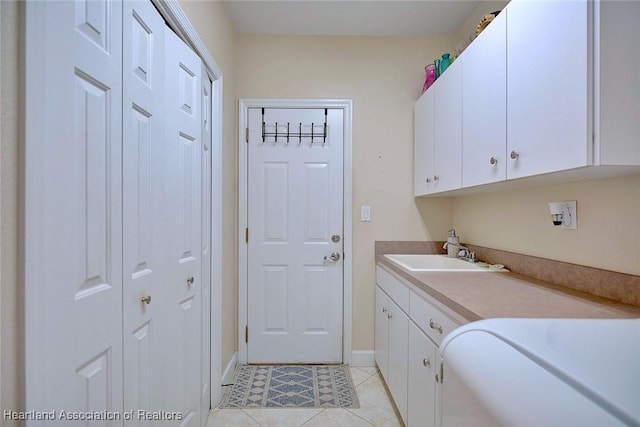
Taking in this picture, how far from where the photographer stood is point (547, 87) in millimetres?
1072

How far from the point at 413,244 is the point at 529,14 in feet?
5.46

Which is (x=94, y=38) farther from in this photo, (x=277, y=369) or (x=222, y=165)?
(x=277, y=369)

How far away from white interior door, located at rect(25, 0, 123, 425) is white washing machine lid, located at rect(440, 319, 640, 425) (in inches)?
34.9

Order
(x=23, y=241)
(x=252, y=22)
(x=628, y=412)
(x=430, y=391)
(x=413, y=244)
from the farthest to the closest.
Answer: (x=413, y=244) < (x=252, y=22) < (x=430, y=391) < (x=23, y=241) < (x=628, y=412)

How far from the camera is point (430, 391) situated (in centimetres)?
135

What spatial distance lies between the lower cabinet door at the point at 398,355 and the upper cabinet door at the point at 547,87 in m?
0.96

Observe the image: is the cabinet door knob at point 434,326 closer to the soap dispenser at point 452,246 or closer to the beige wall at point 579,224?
the beige wall at point 579,224

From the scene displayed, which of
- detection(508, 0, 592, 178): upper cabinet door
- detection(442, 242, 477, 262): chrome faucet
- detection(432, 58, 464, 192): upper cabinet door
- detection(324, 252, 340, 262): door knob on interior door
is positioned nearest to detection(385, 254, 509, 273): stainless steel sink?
detection(442, 242, 477, 262): chrome faucet

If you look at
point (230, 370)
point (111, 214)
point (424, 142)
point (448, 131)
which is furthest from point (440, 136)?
point (230, 370)

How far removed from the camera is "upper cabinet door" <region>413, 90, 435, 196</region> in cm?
214

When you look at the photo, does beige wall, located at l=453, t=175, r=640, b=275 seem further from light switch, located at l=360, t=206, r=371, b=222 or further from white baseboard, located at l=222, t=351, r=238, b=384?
white baseboard, located at l=222, t=351, r=238, b=384

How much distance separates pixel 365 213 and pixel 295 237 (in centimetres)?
58

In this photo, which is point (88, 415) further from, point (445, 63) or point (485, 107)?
Answer: point (445, 63)

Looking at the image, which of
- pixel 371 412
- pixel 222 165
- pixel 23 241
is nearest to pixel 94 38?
pixel 23 241
